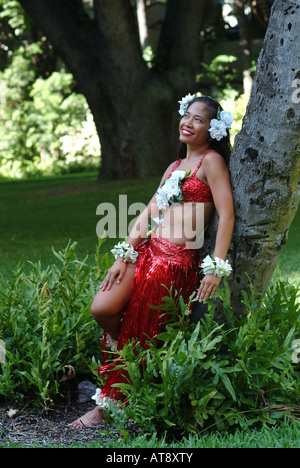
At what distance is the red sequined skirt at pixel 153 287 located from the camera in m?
3.46

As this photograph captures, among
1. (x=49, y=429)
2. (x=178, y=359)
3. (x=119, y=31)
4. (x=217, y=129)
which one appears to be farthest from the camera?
(x=119, y=31)

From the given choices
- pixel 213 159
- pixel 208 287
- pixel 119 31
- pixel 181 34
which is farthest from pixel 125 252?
pixel 181 34

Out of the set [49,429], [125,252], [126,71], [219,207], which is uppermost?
[126,71]

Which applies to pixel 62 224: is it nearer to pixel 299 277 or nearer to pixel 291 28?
pixel 299 277

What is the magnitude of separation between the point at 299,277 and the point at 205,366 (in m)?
3.78

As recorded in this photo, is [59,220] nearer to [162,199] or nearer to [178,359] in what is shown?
[162,199]

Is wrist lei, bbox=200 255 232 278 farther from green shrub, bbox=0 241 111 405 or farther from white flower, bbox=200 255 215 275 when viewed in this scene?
green shrub, bbox=0 241 111 405

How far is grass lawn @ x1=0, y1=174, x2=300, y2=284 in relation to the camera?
817 cm

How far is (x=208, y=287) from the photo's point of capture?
331 centimetres

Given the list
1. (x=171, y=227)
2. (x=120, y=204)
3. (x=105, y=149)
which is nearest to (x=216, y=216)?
(x=171, y=227)

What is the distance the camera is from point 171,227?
3.52 metres

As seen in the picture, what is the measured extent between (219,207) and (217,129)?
1.40 feet

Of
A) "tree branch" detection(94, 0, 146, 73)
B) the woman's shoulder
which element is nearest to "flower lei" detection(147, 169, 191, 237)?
the woman's shoulder

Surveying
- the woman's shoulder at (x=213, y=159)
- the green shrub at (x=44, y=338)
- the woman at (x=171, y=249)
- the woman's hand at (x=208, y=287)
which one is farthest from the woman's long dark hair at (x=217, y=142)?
the green shrub at (x=44, y=338)
